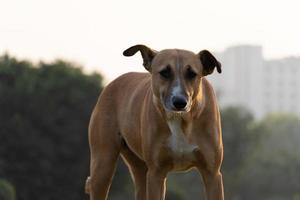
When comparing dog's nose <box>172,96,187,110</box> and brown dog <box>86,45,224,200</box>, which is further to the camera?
brown dog <box>86,45,224,200</box>

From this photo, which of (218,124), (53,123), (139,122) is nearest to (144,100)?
(139,122)

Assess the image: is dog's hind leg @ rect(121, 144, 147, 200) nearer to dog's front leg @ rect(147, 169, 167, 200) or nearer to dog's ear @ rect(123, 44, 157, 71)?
dog's front leg @ rect(147, 169, 167, 200)

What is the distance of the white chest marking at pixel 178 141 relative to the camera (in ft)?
39.4

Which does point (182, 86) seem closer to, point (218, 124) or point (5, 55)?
A: point (218, 124)

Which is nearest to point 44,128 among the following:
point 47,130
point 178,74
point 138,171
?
point 47,130

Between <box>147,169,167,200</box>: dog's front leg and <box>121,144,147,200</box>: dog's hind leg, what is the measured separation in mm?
1461

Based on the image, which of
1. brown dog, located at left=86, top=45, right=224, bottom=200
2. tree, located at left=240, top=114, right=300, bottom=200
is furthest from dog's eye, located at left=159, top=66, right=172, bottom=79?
tree, located at left=240, top=114, right=300, bottom=200

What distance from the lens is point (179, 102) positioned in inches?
442

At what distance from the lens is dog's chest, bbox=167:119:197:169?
1202 cm

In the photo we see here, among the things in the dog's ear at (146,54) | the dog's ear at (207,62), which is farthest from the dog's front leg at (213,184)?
the dog's ear at (146,54)

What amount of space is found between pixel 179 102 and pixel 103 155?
8.61 feet

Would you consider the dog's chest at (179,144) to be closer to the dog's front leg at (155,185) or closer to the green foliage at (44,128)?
the dog's front leg at (155,185)

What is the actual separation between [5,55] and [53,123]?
4.21m

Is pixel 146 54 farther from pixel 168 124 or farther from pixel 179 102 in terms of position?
pixel 179 102
